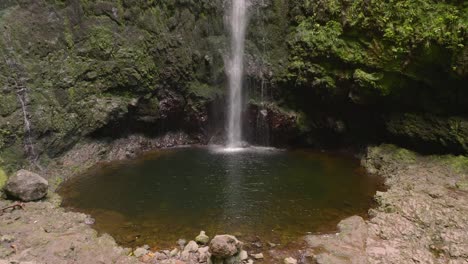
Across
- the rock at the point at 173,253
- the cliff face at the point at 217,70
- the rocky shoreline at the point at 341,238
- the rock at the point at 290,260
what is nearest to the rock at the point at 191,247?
the rocky shoreline at the point at 341,238

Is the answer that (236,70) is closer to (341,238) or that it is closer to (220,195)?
(220,195)

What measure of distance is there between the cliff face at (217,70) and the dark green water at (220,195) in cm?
240

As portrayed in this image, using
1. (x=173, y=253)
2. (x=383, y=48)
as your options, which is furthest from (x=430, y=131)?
(x=173, y=253)

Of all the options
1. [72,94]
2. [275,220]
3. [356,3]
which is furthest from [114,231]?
[356,3]

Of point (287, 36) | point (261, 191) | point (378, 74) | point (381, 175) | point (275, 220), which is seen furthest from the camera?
point (287, 36)

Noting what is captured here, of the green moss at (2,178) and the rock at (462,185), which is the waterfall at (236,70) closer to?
the rock at (462,185)

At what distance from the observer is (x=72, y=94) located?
54.7 ft

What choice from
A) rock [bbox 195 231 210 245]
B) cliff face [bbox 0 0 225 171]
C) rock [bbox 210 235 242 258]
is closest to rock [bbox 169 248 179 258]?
rock [bbox 195 231 210 245]

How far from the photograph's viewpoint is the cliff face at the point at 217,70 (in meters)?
14.7

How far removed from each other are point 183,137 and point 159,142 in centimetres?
146

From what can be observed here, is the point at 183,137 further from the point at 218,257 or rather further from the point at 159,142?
the point at 218,257

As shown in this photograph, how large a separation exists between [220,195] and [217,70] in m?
9.32

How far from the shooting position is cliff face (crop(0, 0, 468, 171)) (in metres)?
14.7

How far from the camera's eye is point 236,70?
20844 mm
